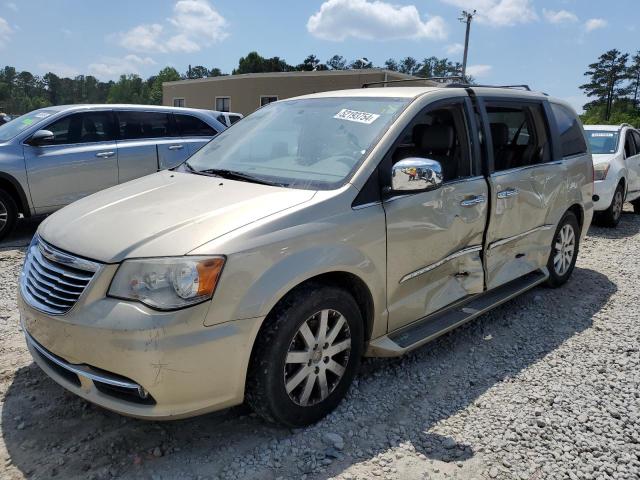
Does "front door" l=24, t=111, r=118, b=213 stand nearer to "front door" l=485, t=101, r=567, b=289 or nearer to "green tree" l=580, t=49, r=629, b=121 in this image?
"front door" l=485, t=101, r=567, b=289

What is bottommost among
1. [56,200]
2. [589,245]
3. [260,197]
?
[589,245]

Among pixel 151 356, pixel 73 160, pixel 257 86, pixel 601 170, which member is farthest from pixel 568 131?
pixel 257 86

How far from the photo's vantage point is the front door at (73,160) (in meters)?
6.50

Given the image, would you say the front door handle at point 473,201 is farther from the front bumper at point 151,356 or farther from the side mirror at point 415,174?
the front bumper at point 151,356

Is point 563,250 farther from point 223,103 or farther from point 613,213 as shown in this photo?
point 223,103

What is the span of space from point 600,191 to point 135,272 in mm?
7957

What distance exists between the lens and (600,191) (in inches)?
323

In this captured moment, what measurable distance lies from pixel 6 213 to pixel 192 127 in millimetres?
2936

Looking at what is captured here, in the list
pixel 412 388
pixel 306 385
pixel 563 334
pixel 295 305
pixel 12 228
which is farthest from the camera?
pixel 12 228

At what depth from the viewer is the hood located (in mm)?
2379

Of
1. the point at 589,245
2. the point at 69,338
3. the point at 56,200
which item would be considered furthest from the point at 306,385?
the point at 589,245

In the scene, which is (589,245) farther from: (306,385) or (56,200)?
(56,200)

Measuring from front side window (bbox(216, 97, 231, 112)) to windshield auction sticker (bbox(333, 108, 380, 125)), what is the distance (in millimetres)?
33044

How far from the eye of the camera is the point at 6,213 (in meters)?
6.36
